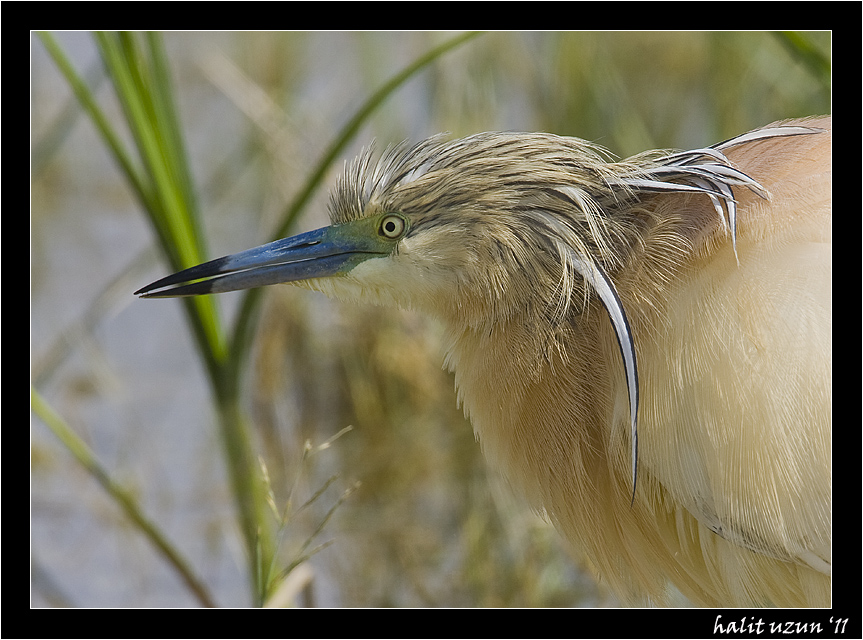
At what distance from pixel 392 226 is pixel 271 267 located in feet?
0.81

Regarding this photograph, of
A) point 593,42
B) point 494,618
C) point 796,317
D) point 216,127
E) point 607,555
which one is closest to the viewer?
point 796,317

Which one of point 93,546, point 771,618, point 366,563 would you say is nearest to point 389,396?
point 366,563

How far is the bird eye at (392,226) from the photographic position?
Answer: 1.71 meters

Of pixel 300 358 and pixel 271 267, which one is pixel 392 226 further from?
pixel 300 358

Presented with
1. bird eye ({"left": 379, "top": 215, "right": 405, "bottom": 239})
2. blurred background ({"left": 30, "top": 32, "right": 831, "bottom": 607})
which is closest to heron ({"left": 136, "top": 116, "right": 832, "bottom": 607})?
bird eye ({"left": 379, "top": 215, "right": 405, "bottom": 239})

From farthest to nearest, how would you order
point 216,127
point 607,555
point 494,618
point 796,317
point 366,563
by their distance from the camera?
point 216,127 → point 366,563 → point 607,555 → point 494,618 → point 796,317

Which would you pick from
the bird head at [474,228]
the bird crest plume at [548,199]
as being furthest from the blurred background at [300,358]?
the bird crest plume at [548,199]

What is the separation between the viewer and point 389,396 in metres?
3.65

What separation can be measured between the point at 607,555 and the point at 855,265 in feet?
2.30

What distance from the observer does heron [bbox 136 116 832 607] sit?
1525 millimetres

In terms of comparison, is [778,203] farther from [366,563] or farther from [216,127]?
[216,127]

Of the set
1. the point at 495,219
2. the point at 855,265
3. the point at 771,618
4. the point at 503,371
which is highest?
the point at 495,219

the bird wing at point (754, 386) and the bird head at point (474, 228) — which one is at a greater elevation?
the bird head at point (474, 228)

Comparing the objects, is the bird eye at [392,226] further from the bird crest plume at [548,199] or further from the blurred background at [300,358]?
the blurred background at [300,358]
